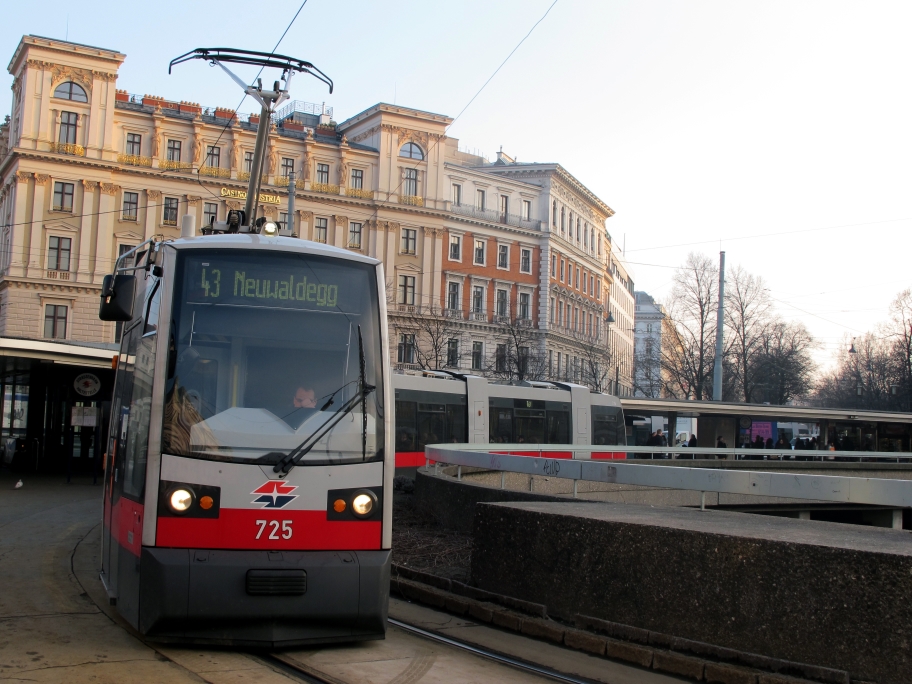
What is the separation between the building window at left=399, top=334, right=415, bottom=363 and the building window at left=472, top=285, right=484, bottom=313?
7592 mm

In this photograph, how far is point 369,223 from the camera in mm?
70438

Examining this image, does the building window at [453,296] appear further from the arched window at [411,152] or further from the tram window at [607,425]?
the tram window at [607,425]

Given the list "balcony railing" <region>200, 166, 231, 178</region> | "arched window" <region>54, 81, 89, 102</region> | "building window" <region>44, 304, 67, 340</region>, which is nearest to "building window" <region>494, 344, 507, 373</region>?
"balcony railing" <region>200, 166, 231, 178</region>

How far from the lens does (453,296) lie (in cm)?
7500

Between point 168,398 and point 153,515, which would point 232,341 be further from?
point 153,515

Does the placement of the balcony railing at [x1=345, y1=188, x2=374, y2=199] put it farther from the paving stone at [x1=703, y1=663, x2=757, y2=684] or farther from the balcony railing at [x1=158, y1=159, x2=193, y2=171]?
the paving stone at [x1=703, y1=663, x2=757, y2=684]

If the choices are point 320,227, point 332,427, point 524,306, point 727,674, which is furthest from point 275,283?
point 524,306

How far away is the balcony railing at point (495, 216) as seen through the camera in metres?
75.6

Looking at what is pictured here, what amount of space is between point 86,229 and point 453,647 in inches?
2339

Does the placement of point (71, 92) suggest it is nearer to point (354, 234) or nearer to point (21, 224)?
point (21, 224)

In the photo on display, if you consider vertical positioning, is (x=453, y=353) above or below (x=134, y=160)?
below

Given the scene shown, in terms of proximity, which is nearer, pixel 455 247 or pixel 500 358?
pixel 500 358

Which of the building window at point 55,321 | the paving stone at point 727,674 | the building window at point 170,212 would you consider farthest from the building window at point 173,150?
the paving stone at point 727,674

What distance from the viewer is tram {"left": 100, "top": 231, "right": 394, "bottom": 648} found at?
6785 millimetres
